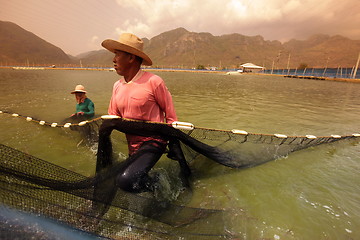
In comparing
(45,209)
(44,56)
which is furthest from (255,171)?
(44,56)

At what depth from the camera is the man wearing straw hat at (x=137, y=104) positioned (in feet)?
8.52

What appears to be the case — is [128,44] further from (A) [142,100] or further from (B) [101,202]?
(B) [101,202]

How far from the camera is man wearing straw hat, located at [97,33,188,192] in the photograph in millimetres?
2598

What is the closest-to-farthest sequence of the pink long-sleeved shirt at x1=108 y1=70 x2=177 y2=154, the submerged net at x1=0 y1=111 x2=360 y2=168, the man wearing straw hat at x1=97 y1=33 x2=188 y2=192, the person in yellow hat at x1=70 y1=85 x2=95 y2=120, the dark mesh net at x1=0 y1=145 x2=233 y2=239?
1. the dark mesh net at x1=0 y1=145 x2=233 y2=239
2. the man wearing straw hat at x1=97 y1=33 x2=188 y2=192
3. the pink long-sleeved shirt at x1=108 y1=70 x2=177 y2=154
4. the submerged net at x1=0 y1=111 x2=360 y2=168
5. the person in yellow hat at x1=70 y1=85 x2=95 y2=120

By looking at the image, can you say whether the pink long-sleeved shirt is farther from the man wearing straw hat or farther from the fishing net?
the fishing net

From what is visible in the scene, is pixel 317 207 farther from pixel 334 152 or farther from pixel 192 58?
pixel 192 58

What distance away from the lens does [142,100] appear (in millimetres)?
2734

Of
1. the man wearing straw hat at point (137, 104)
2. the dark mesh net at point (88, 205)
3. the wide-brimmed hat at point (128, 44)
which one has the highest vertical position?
the wide-brimmed hat at point (128, 44)

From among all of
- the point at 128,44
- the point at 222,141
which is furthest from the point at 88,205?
the point at 222,141

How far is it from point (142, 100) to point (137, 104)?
0.35ft

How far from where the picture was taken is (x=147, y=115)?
2.89 metres

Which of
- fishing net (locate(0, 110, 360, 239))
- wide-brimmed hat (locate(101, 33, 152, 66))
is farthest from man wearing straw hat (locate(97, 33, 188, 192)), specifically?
fishing net (locate(0, 110, 360, 239))

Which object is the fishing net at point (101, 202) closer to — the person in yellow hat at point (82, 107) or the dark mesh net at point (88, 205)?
the dark mesh net at point (88, 205)

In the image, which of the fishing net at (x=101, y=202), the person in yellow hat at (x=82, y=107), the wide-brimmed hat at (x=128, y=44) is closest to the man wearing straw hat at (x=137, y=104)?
the wide-brimmed hat at (x=128, y=44)
